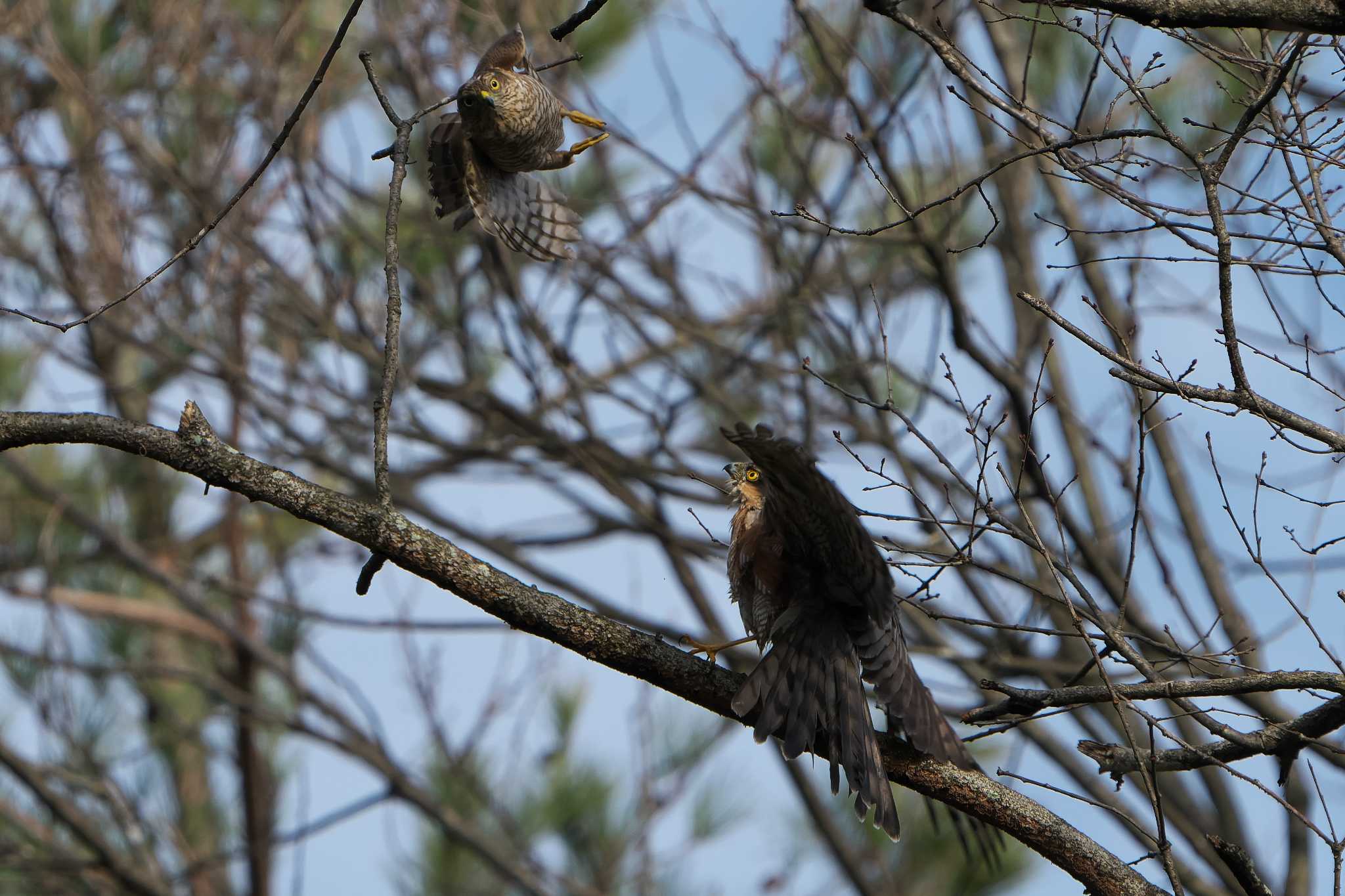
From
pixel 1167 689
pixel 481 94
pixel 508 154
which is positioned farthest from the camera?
pixel 508 154

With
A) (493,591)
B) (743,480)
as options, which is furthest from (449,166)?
(743,480)

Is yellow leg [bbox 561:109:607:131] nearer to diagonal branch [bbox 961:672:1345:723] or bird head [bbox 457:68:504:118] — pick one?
bird head [bbox 457:68:504:118]

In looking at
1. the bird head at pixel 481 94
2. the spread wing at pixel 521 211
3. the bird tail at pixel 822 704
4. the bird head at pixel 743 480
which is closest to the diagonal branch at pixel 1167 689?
the bird tail at pixel 822 704

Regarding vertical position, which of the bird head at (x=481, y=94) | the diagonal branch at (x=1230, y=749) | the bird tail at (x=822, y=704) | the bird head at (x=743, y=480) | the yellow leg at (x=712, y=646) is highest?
the bird head at (x=481, y=94)

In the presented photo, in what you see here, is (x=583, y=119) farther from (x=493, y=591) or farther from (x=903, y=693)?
(x=903, y=693)

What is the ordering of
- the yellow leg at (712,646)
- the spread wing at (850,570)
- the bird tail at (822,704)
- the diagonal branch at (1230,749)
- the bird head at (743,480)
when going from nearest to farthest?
the diagonal branch at (1230,749) < the spread wing at (850,570) < the bird tail at (822,704) < the yellow leg at (712,646) < the bird head at (743,480)

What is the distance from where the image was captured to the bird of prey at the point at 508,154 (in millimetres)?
2547

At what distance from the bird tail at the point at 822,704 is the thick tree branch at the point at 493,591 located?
13 cm

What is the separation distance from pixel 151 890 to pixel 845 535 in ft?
14.7

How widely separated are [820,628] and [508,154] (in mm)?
1268

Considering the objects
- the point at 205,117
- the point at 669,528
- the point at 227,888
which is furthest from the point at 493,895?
the point at 205,117

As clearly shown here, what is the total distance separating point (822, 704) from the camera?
2.83 m

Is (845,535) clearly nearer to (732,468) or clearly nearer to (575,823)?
(732,468)

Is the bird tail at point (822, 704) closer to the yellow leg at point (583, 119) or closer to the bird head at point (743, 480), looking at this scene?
the bird head at point (743, 480)
